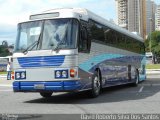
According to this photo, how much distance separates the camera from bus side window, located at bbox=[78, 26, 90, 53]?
1554 centimetres

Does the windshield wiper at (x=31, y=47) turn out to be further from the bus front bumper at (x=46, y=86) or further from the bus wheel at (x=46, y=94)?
the bus wheel at (x=46, y=94)

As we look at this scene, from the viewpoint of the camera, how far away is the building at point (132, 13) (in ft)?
422

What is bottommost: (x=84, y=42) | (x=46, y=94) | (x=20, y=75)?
(x=46, y=94)

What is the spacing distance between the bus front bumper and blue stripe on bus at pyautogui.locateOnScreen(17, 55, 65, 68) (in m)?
0.62

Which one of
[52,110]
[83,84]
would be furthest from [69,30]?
[52,110]

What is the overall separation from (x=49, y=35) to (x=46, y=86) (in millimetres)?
1791

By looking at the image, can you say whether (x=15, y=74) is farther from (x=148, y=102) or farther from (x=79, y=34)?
(x=148, y=102)

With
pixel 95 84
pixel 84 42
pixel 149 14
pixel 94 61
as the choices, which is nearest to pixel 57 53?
pixel 84 42

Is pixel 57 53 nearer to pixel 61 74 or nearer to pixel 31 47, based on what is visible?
pixel 61 74

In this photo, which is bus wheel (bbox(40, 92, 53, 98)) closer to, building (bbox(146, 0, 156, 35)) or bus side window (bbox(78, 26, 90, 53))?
bus side window (bbox(78, 26, 90, 53))

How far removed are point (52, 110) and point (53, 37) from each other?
3.15 meters

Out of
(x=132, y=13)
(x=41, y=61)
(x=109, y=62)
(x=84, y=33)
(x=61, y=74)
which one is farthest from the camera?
(x=132, y=13)

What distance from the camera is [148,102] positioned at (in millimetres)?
15109

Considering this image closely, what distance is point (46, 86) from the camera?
1508 cm
